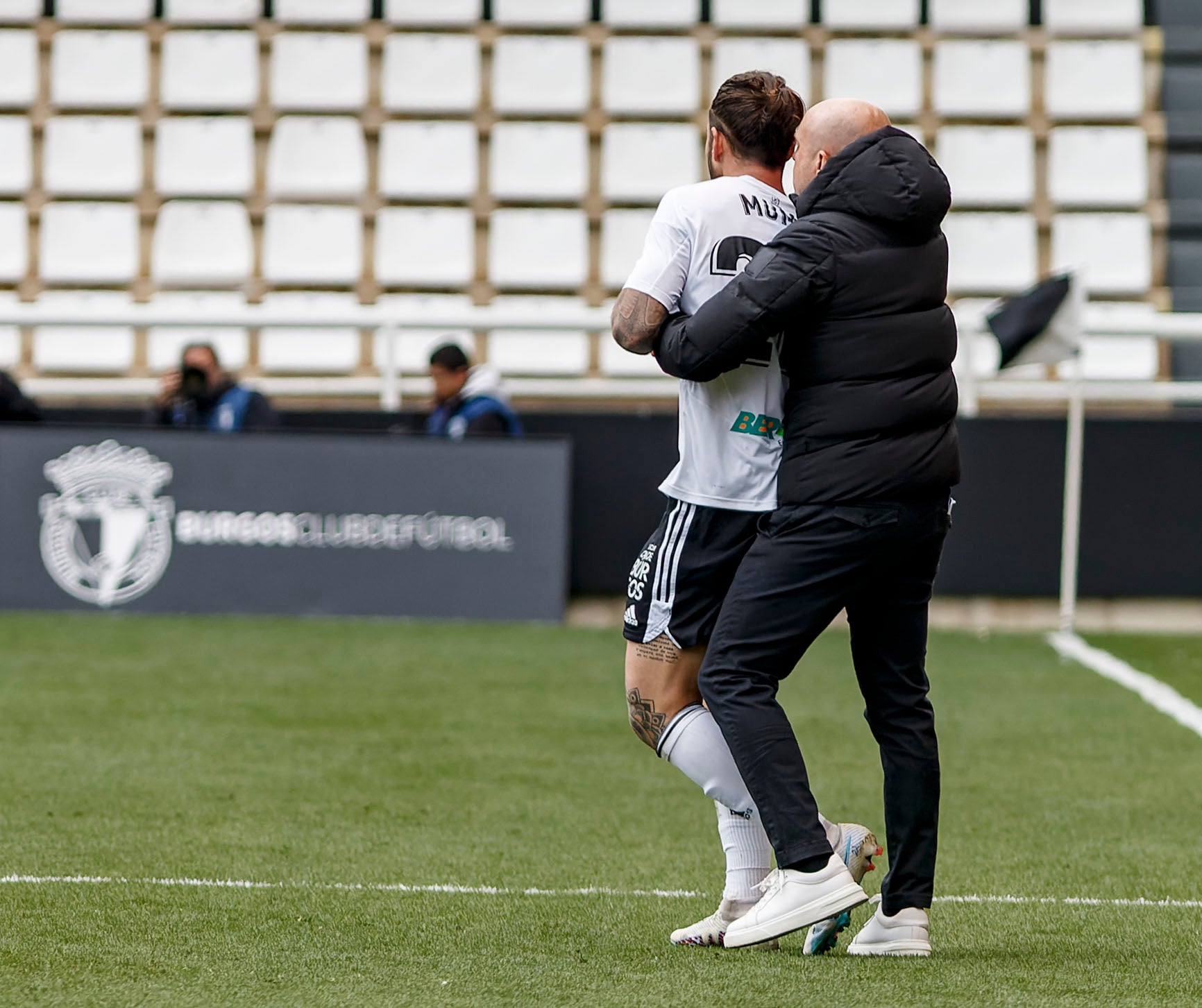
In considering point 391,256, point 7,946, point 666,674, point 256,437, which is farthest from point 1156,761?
point 391,256

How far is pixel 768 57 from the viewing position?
14.6 metres

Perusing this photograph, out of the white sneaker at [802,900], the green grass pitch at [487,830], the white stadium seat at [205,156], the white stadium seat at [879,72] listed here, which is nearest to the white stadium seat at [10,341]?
the white stadium seat at [205,156]

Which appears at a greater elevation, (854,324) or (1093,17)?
(1093,17)

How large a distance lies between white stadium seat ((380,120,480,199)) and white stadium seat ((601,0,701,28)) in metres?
1.67

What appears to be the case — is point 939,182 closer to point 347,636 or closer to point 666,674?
point 666,674

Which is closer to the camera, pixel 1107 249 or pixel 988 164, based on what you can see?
pixel 1107 249

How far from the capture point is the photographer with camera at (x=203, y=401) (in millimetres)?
10656

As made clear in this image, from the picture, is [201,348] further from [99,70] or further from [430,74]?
[99,70]

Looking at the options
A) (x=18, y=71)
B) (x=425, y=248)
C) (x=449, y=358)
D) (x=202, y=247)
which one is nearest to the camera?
(x=449, y=358)

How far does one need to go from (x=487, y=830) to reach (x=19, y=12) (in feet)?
41.0

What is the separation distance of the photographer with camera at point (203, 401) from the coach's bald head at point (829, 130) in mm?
7597

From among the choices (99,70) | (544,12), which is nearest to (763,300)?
(544,12)

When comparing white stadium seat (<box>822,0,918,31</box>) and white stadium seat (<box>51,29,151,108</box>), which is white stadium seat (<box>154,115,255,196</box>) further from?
white stadium seat (<box>822,0,918,31</box>)

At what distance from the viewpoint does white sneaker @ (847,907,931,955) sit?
3.38 metres
